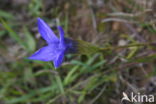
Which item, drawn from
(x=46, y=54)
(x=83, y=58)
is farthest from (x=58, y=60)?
(x=83, y=58)

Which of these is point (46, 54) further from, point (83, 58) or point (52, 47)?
point (83, 58)

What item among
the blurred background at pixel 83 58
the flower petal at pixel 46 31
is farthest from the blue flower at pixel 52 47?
the blurred background at pixel 83 58

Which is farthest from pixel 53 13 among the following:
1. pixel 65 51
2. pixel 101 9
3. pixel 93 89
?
pixel 65 51

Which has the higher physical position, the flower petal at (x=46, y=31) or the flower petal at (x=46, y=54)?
the flower petal at (x=46, y=31)

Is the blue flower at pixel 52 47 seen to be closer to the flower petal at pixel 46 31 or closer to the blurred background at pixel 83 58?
the flower petal at pixel 46 31

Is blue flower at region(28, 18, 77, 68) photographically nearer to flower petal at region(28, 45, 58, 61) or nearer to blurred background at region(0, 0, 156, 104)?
flower petal at region(28, 45, 58, 61)

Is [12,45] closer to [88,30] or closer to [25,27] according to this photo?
[25,27]
